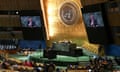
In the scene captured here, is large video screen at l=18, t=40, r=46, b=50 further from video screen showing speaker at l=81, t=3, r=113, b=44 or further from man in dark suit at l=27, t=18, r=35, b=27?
video screen showing speaker at l=81, t=3, r=113, b=44

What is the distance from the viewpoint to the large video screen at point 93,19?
2338cm

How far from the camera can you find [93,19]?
78.8ft

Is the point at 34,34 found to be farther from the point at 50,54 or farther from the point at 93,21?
the point at 93,21

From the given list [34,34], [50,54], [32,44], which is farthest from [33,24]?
[50,54]

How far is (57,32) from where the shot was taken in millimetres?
30359

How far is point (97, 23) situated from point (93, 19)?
50 centimetres

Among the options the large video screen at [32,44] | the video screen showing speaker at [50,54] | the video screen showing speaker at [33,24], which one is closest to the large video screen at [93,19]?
the video screen showing speaker at [50,54]

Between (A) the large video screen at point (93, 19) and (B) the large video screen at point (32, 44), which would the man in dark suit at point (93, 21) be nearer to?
(A) the large video screen at point (93, 19)

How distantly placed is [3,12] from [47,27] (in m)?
4.86

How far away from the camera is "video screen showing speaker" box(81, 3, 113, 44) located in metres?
23.3

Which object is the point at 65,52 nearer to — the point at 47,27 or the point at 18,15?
the point at 47,27

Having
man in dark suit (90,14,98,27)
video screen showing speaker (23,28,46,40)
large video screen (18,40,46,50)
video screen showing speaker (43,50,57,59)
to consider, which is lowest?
video screen showing speaker (43,50,57,59)

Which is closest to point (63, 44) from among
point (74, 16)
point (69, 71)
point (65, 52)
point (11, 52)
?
point (65, 52)

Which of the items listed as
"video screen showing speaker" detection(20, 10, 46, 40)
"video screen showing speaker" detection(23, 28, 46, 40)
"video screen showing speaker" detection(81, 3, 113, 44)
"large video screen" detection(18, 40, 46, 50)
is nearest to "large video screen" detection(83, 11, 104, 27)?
"video screen showing speaker" detection(81, 3, 113, 44)
